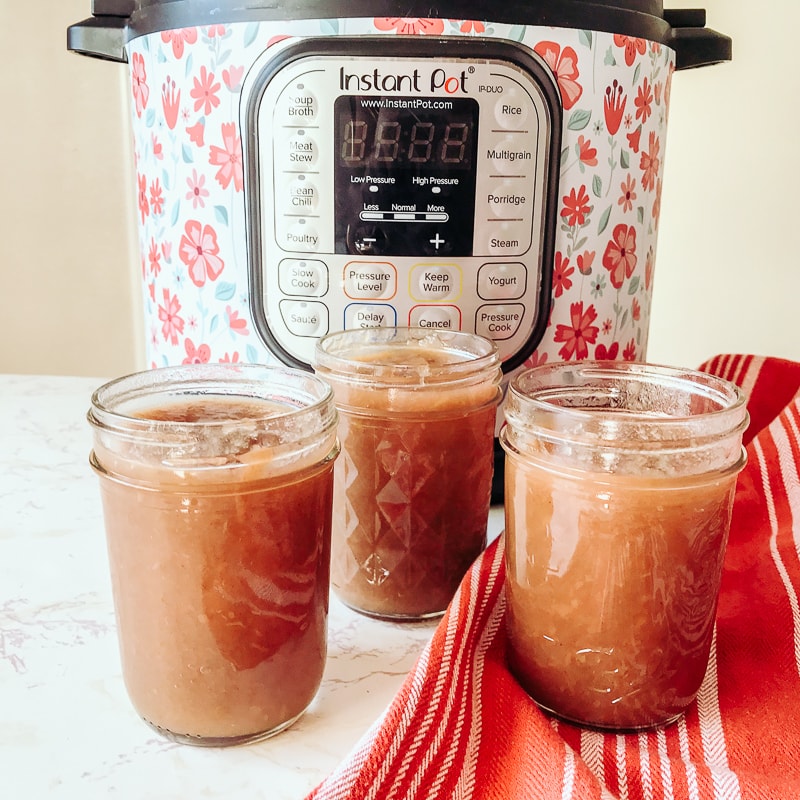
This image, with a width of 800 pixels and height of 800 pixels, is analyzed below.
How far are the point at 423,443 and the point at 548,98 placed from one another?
25 centimetres

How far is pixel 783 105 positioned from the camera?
859 millimetres

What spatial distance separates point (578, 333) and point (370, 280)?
0.55ft

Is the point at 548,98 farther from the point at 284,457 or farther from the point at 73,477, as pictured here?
the point at 73,477

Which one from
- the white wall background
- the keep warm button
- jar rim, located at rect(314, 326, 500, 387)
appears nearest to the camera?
jar rim, located at rect(314, 326, 500, 387)

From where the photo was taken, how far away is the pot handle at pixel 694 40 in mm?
622

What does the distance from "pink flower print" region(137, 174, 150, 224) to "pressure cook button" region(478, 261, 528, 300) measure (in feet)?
0.86

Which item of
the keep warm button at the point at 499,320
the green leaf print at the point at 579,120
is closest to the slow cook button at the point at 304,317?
the keep warm button at the point at 499,320

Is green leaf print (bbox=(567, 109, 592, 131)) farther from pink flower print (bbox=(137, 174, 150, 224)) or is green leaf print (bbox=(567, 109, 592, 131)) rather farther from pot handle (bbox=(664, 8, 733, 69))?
pink flower print (bbox=(137, 174, 150, 224))

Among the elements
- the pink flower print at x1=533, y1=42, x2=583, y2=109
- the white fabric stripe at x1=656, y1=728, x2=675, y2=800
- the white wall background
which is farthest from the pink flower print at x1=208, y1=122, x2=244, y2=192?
the white wall background

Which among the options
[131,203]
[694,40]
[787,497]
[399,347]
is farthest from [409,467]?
[131,203]

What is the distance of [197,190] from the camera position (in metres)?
0.58

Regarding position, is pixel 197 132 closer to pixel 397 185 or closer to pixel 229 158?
pixel 229 158

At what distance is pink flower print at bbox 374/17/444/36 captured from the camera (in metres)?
0.51

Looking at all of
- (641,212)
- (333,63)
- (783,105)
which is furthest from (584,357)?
(783,105)
